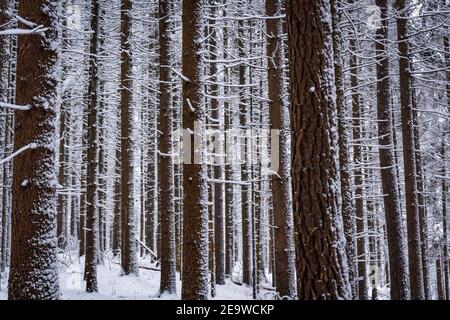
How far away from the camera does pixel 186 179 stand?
7.61 metres

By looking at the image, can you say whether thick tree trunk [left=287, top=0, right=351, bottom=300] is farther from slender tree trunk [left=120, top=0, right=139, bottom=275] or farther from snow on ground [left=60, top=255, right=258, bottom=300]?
slender tree trunk [left=120, top=0, right=139, bottom=275]

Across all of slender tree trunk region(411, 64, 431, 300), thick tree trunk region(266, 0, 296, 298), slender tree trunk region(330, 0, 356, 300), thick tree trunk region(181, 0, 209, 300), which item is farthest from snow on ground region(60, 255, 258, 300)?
slender tree trunk region(411, 64, 431, 300)

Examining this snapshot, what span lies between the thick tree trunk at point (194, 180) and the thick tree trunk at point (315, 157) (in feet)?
9.31

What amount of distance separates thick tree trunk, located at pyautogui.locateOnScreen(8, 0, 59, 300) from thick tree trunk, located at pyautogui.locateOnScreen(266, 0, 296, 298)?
6079 mm

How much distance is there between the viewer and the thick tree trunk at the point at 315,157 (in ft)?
15.8

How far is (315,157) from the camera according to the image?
5.03 metres

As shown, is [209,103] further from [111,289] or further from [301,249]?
[301,249]

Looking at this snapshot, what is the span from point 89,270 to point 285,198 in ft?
20.1

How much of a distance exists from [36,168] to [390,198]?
30.3 feet

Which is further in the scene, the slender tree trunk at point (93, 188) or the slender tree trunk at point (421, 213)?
the slender tree trunk at point (421, 213)

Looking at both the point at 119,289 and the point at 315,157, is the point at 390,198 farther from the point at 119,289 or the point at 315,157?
the point at 119,289

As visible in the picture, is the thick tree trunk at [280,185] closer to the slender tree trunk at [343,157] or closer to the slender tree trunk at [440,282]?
the slender tree trunk at [343,157]

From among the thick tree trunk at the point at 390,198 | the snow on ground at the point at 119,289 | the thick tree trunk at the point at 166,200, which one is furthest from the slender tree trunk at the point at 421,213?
the thick tree trunk at the point at 166,200

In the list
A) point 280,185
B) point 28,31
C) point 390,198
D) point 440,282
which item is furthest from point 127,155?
point 440,282
